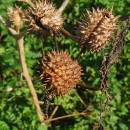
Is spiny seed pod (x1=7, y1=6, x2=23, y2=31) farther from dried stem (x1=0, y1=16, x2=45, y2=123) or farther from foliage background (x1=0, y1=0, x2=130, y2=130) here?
foliage background (x1=0, y1=0, x2=130, y2=130)

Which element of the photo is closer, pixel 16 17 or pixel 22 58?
pixel 16 17

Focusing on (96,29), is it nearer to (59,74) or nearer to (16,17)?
(59,74)

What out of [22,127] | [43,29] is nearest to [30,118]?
[22,127]

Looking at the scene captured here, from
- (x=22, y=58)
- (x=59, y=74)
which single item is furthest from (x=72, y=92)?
(x=59, y=74)

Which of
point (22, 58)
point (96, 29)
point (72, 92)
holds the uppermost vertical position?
point (96, 29)

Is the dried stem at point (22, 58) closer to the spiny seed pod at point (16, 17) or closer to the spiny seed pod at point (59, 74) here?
the spiny seed pod at point (16, 17)

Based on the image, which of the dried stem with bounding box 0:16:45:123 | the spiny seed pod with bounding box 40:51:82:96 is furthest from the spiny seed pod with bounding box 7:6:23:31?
the spiny seed pod with bounding box 40:51:82:96

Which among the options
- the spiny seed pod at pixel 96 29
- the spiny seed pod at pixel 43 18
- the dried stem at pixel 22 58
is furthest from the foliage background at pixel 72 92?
the spiny seed pod at pixel 43 18
